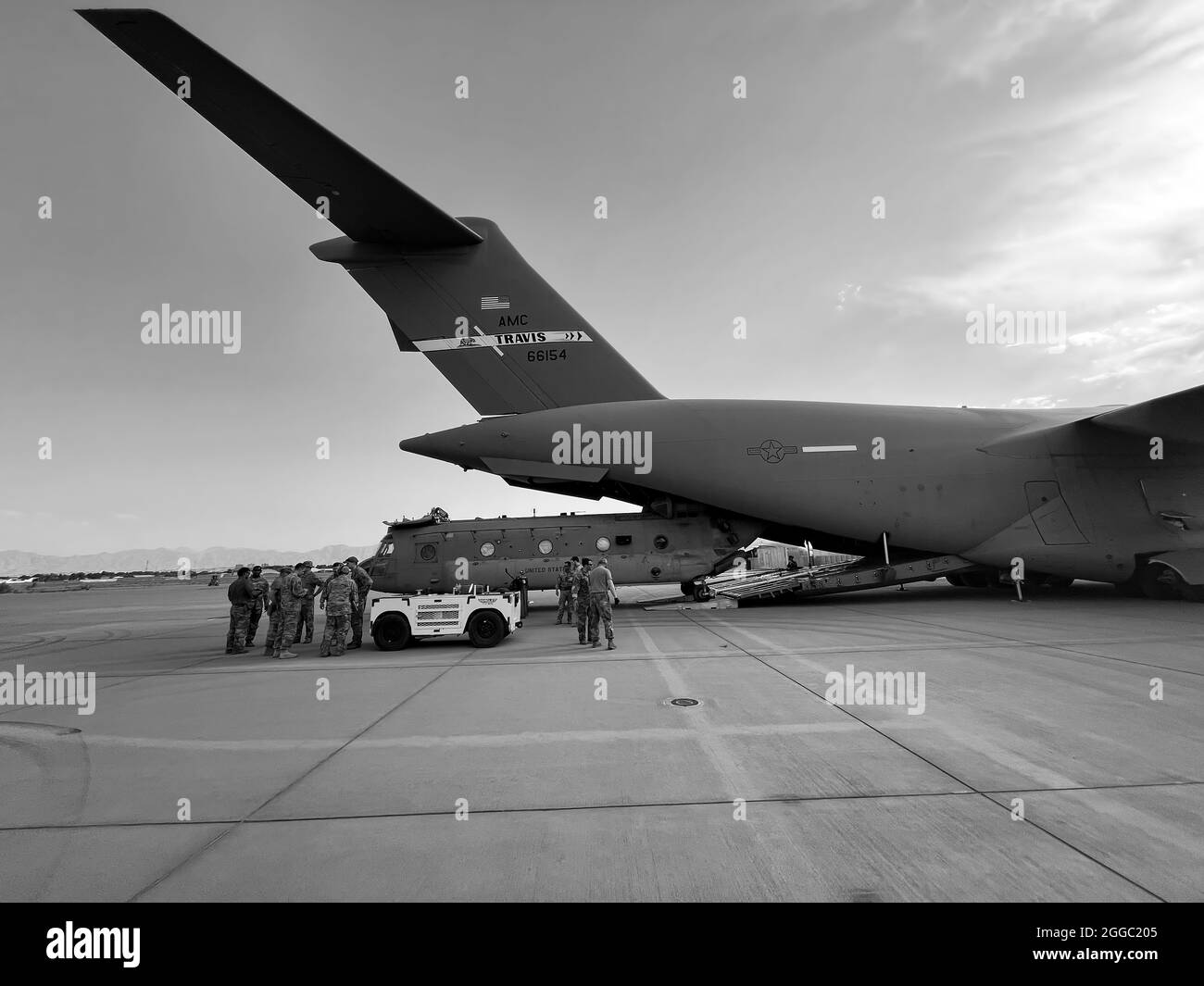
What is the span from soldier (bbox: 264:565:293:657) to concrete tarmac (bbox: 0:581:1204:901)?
2315 millimetres

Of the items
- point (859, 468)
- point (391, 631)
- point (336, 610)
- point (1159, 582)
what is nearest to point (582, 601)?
point (391, 631)

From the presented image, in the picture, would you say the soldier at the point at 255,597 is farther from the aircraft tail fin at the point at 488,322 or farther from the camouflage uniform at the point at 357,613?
the aircraft tail fin at the point at 488,322

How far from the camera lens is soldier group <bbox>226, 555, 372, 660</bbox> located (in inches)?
403

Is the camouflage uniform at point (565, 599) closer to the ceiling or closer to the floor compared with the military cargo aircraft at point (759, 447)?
closer to the floor

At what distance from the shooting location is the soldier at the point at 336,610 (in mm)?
10133

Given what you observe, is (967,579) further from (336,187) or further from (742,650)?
(336,187)

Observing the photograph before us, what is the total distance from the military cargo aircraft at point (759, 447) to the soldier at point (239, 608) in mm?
5202

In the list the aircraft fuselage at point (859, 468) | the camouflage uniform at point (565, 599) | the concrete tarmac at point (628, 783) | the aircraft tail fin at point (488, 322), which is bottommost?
the camouflage uniform at point (565, 599)

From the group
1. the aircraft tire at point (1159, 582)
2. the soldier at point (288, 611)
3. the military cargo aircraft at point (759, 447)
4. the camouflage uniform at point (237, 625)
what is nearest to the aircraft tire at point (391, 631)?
the soldier at point (288, 611)

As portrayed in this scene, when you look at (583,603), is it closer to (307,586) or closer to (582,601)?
(582,601)

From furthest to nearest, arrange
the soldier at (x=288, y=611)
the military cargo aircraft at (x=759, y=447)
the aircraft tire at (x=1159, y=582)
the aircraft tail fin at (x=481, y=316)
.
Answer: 1. the aircraft tail fin at (x=481, y=316)
2. the military cargo aircraft at (x=759, y=447)
3. the aircraft tire at (x=1159, y=582)
4. the soldier at (x=288, y=611)

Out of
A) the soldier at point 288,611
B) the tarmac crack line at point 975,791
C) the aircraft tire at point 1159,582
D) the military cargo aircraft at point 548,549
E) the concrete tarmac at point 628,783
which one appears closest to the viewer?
the tarmac crack line at point 975,791

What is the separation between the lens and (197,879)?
9.19 feet

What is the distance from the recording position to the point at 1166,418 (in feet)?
40.3
